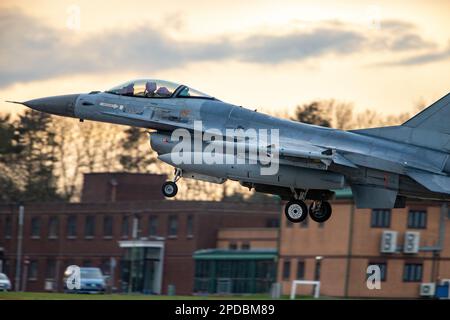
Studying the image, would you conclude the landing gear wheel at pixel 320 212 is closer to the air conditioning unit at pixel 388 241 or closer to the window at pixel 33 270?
the air conditioning unit at pixel 388 241

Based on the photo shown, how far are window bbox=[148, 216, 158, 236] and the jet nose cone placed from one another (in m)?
40.5

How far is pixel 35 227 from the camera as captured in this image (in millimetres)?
81750

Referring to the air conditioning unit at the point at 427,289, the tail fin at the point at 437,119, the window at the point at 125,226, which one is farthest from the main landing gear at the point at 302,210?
the window at the point at 125,226

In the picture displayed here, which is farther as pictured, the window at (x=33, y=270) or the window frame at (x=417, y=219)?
the window at (x=33, y=270)

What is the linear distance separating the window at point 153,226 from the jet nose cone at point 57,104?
1593 inches

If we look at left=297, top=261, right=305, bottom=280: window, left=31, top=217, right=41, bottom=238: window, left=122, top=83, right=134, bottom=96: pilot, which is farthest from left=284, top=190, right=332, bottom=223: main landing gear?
left=31, top=217, right=41, bottom=238: window

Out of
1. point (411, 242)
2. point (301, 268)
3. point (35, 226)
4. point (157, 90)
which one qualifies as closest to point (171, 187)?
point (157, 90)

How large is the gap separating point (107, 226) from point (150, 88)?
4427cm

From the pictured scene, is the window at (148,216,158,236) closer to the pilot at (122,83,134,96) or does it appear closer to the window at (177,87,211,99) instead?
the pilot at (122,83,134,96)

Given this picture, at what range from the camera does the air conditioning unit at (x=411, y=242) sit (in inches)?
2317

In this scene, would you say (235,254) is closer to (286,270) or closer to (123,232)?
(286,270)

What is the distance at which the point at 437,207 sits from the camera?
60312 millimetres
